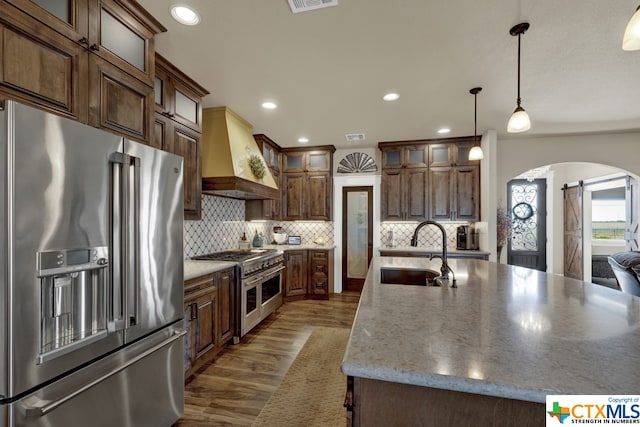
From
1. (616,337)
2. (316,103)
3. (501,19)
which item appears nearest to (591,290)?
(616,337)

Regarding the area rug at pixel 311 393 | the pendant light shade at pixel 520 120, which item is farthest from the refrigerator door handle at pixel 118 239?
the pendant light shade at pixel 520 120

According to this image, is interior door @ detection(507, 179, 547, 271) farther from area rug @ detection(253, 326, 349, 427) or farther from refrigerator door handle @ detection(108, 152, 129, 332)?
refrigerator door handle @ detection(108, 152, 129, 332)

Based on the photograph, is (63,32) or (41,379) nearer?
(41,379)

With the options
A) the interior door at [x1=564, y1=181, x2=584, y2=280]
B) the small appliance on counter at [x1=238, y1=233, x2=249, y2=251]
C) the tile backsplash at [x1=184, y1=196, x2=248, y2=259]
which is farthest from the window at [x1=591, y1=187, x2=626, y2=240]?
the tile backsplash at [x1=184, y1=196, x2=248, y2=259]

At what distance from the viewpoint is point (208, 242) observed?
3.60 m

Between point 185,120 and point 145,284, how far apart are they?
174 centimetres

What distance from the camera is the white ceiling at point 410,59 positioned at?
183 cm

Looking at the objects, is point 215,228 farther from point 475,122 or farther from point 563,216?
point 563,216

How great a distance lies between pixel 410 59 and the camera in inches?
92.4

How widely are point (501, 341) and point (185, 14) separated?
2.45 m

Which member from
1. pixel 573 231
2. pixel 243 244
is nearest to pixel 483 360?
pixel 243 244

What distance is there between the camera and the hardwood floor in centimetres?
198

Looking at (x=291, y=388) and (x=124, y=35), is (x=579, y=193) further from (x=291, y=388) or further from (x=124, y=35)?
(x=124, y=35)

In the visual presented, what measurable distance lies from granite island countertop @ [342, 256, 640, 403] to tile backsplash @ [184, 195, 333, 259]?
2.51 metres
